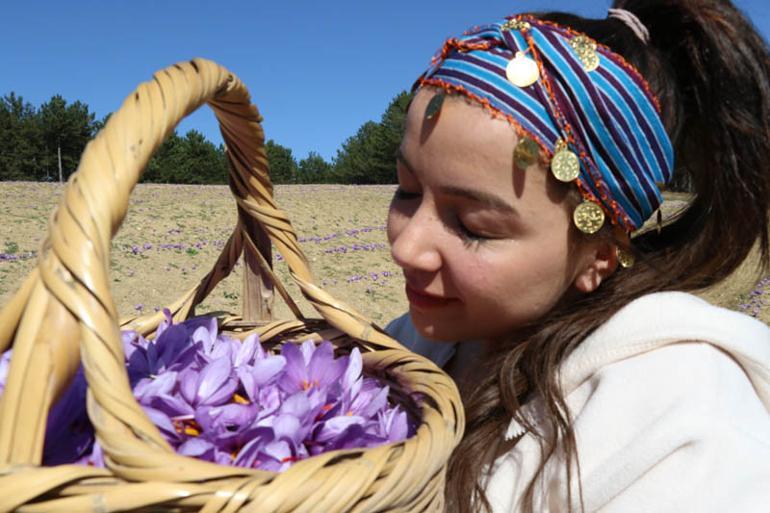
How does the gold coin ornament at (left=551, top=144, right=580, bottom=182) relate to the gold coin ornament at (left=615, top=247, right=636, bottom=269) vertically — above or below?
above

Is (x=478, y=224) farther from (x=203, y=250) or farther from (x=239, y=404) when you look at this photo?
(x=203, y=250)

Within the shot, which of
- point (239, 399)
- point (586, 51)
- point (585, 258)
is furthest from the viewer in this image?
point (585, 258)

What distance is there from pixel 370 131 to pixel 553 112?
6142cm

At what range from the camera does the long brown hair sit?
1645 mm

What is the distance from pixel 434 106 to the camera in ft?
5.09

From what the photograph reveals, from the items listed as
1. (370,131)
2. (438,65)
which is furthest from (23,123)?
(438,65)

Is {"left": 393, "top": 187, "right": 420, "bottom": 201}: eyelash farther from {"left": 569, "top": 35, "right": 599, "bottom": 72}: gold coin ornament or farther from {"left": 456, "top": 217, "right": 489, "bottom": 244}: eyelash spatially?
{"left": 569, "top": 35, "right": 599, "bottom": 72}: gold coin ornament

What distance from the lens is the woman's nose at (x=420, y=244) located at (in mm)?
1539

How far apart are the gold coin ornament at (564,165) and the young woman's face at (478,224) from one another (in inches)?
1.1

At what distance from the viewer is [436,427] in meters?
1.06

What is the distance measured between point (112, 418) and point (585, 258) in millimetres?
1251

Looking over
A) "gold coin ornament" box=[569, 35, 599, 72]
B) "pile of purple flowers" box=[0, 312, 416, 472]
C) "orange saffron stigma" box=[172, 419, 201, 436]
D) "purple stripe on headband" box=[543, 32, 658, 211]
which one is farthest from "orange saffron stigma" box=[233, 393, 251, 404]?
"gold coin ornament" box=[569, 35, 599, 72]

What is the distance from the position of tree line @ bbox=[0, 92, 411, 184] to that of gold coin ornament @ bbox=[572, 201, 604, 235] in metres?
43.4

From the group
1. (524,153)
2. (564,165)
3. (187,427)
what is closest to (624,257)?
(564,165)
